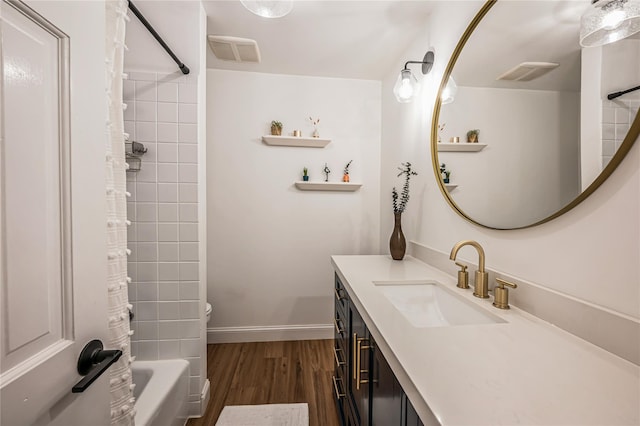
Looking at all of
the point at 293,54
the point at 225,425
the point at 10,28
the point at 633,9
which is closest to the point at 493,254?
the point at 633,9

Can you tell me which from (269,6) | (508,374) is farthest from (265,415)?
(269,6)

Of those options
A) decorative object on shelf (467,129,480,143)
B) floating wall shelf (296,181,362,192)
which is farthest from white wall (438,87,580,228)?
floating wall shelf (296,181,362,192)

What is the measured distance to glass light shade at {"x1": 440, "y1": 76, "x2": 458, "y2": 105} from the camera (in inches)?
54.1

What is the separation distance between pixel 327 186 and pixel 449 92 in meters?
1.31

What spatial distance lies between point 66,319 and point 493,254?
1.42m

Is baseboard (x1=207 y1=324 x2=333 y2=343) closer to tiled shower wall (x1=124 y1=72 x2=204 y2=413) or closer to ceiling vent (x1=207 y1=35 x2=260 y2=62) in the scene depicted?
tiled shower wall (x1=124 y1=72 x2=204 y2=413)

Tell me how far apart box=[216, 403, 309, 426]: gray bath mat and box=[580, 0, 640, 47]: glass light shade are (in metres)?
2.10

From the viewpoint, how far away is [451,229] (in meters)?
1.43

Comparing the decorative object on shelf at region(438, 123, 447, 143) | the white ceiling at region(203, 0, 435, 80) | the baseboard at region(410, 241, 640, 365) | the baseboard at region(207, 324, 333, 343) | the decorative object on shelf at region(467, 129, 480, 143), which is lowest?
the baseboard at region(207, 324, 333, 343)

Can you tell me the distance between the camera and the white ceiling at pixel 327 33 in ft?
5.37

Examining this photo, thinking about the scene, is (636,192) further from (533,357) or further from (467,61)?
(467,61)

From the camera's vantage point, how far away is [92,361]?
658mm

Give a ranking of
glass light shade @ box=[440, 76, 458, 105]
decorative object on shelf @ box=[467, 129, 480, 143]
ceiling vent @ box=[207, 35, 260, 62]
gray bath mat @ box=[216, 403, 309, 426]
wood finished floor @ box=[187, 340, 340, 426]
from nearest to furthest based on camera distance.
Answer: decorative object on shelf @ box=[467, 129, 480, 143]
glass light shade @ box=[440, 76, 458, 105]
gray bath mat @ box=[216, 403, 309, 426]
wood finished floor @ box=[187, 340, 340, 426]
ceiling vent @ box=[207, 35, 260, 62]

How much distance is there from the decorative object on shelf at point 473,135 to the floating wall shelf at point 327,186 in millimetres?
1271
